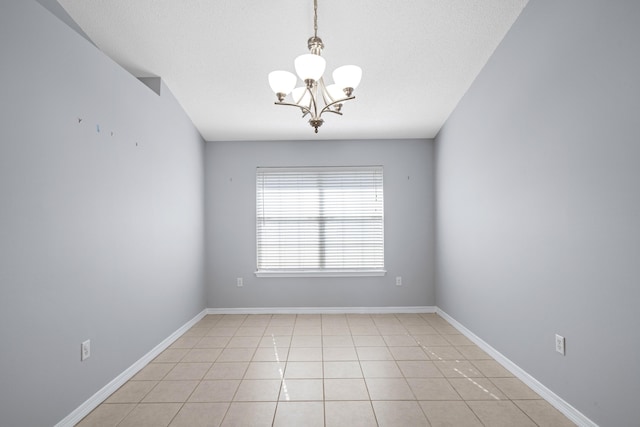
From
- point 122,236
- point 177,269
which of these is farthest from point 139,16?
point 177,269

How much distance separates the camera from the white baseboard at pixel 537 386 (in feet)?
6.62

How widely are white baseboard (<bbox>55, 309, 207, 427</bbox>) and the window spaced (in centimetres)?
165

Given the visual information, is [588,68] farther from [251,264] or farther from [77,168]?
[251,264]

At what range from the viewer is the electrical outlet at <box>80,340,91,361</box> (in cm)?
219

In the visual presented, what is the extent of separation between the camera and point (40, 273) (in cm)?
188

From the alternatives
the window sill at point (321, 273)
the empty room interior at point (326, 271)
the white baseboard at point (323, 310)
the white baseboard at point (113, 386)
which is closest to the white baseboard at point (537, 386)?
the empty room interior at point (326, 271)

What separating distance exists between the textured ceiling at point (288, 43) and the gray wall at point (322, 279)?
81 cm

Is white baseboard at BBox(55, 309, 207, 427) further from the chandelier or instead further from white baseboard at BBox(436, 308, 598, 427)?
white baseboard at BBox(436, 308, 598, 427)

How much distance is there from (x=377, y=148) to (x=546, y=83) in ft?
8.42

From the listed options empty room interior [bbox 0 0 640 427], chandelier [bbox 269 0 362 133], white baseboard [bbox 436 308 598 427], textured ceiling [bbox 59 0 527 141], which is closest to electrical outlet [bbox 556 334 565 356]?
empty room interior [bbox 0 0 640 427]

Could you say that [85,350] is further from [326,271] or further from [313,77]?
[326,271]

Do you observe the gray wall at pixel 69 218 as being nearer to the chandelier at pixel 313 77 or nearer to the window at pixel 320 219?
the chandelier at pixel 313 77

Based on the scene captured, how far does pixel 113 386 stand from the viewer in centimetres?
249

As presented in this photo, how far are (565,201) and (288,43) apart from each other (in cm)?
232
